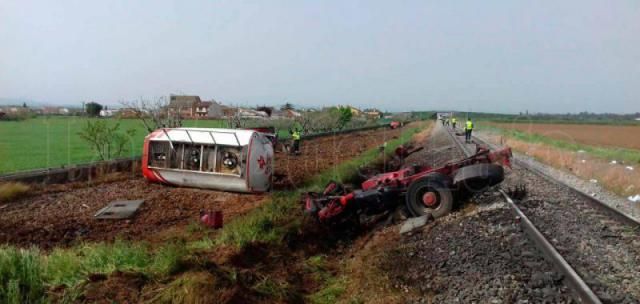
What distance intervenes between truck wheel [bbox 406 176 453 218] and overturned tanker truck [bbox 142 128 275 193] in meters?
5.17

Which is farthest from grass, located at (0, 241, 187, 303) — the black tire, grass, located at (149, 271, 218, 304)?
the black tire

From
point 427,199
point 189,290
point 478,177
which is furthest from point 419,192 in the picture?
point 189,290

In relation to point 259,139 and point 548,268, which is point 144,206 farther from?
point 548,268

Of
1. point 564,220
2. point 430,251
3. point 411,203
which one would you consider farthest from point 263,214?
point 564,220

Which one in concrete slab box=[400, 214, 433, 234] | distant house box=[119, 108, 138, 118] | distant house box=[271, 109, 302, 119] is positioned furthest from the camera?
distant house box=[271, 109, 302, 119]

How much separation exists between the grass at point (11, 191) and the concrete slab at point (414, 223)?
→ 9664 mm

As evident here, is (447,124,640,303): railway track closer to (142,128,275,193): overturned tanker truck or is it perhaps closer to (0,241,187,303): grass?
(0,241,187,303): grass

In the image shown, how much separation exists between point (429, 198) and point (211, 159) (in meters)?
6.73

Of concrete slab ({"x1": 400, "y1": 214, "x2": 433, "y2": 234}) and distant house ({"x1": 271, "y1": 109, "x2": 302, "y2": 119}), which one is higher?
distant house ({"x1": 271, "y1": 109, "x2": 302, "y2": 119})

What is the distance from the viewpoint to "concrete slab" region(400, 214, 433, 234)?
8125 millimetres

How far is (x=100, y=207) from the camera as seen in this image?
11.2 m

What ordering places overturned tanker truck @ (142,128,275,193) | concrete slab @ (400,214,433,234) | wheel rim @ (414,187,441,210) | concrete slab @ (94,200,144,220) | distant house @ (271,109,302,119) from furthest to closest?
distant house @ (271,109,302,119)
overturned tanker truck @ (142,128,275,193)
concrete slab @ (94,200,144,220)
wheel rim @ (414,187,441,210)
concrete slab @ (400,214,433,234)

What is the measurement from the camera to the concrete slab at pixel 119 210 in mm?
10320

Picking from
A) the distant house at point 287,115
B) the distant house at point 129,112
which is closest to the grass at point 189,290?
the distant house at point 129,112
